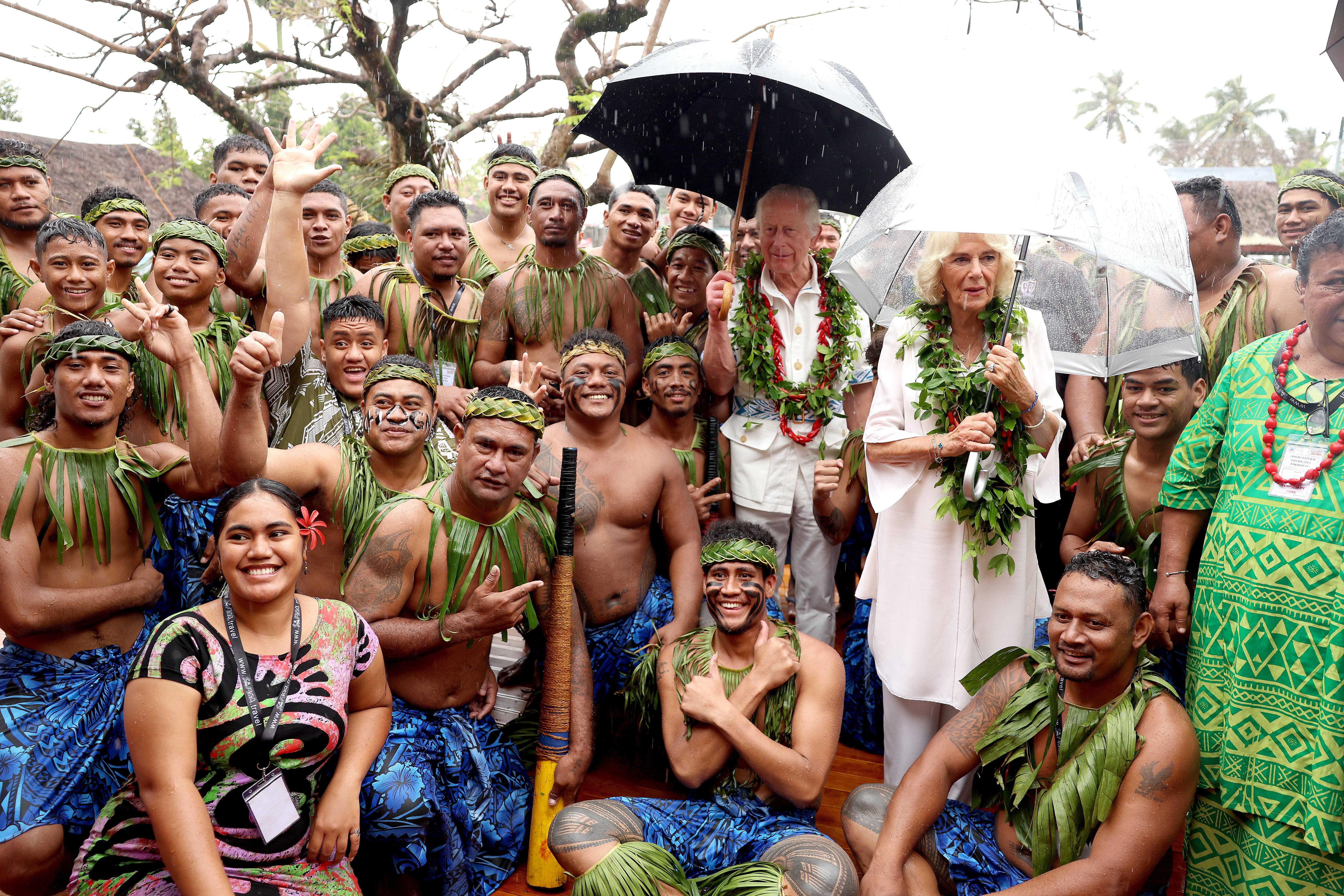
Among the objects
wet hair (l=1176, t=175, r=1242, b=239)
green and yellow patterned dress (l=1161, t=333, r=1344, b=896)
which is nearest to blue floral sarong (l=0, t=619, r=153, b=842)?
green and yellow patterned dress (l=1161, t=333, r=1344, b=896)

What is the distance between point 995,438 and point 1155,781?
3.92 ft

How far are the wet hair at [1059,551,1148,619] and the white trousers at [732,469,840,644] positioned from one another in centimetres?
147

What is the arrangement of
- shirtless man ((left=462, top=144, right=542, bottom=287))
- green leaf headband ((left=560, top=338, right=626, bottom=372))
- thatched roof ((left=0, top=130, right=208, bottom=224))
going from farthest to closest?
thatched roof ((left=0, top=130, right=208, bottom=224)) → shirtless man ((left=462, top=144, right=542, bottom=287)) → green leaf headband ((left=560, top=338, right=626, bottom=372))

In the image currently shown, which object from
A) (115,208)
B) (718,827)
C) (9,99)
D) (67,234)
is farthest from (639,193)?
(9,99)

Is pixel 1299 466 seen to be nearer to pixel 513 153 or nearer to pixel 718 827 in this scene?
pixel 718 827

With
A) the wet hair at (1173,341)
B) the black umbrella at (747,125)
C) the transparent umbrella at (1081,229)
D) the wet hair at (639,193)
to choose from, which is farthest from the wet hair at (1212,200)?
the wet hair at (639,193)

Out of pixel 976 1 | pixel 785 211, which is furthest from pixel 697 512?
pixel 976 1

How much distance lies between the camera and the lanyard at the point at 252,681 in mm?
2512

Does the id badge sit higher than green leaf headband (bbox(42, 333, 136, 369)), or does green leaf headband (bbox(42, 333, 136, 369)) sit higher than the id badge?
green leaf headband (bbox(42, 333, 136, 369))

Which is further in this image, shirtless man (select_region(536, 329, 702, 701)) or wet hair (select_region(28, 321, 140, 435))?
shirtless man (select_region(536, 329, 702, 701))

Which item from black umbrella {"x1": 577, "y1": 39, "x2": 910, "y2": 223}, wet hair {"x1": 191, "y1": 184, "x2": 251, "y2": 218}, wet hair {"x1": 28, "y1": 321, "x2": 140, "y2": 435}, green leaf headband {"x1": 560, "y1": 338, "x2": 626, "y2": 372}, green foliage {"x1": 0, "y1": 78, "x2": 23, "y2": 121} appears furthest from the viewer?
green foliage {"x1": 0, "y1": 78, "x2": 23, "y2": 121}

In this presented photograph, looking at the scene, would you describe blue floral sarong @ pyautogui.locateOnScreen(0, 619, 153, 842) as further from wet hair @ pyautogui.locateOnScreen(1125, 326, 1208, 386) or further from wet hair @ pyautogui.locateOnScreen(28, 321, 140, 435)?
wet hair @ pyautogui.locateOnScreen(1125, 326, 1208, 386)

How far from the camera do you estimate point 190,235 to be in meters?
3.80

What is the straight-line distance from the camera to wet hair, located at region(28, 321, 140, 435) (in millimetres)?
3193
